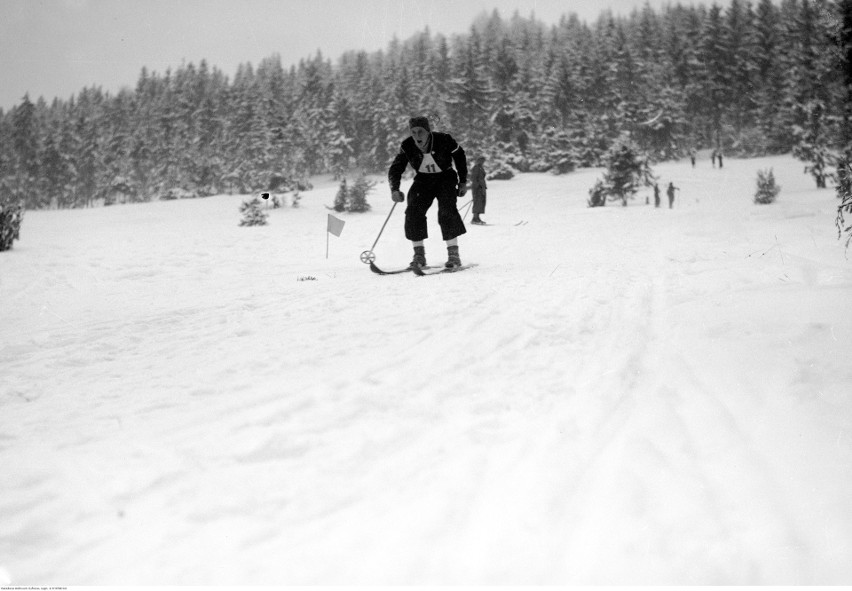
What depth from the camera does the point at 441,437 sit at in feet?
5.98

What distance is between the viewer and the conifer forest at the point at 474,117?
125ft

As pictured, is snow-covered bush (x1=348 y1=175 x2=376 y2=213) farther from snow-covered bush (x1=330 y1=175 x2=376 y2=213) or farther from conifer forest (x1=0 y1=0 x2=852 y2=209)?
conifer forest (x1=0 y1=0 x2=852 y2=209)

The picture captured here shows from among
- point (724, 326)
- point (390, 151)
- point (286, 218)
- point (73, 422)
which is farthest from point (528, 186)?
point (73, 422)

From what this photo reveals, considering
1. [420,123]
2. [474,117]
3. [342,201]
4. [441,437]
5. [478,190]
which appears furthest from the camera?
[474,117]

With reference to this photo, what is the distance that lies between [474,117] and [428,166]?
39197 millimetres

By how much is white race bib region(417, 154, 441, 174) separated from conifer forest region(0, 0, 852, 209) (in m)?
28.5

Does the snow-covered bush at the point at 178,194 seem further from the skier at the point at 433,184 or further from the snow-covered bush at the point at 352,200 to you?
the skier at the point at 433,184

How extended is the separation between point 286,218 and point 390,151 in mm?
32901

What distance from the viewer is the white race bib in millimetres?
5527

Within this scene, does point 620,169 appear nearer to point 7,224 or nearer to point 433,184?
point 433,184

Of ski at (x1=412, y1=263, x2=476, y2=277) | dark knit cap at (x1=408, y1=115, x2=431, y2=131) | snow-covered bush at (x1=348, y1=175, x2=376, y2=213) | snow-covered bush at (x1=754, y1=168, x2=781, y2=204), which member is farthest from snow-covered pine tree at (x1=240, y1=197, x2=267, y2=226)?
snow-covered bush at (x1=754, y1=168, x2=781, y2=204)

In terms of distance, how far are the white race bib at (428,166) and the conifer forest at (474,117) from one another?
28.5 meters

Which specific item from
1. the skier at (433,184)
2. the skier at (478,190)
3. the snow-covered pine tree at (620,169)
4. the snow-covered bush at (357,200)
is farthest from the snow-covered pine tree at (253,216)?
the snow-covered pine tree at (620,169)

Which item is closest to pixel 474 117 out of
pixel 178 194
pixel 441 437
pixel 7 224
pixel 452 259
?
pixel 178 194
